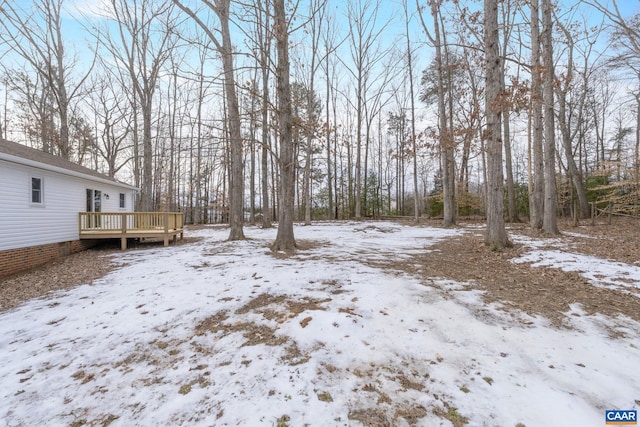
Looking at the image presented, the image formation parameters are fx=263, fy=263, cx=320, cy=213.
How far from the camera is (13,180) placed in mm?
7059

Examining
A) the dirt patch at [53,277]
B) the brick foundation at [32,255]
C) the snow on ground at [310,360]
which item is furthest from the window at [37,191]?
the snow on ground at [310,360]

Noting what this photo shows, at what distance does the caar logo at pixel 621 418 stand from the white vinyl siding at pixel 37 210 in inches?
430

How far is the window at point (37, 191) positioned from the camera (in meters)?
7.76

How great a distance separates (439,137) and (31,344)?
1167 cm

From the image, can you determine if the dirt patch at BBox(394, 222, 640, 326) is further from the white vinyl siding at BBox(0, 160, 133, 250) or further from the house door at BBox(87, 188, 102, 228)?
the house door at BBox(87, 188, 102, 228)

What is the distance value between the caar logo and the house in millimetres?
10910

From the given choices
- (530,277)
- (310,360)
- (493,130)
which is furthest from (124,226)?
(493,130)

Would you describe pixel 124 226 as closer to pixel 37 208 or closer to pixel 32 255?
pixel 37 208

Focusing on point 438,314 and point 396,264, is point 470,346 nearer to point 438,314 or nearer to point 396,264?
point 438,314

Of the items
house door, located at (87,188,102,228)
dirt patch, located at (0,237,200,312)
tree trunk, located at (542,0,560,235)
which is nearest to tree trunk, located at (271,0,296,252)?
dirt patch, located at (0,237,200,312)

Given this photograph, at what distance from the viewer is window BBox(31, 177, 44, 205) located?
7757mm

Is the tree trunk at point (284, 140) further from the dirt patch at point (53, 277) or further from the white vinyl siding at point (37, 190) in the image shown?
the white vinyl siding at point (37, 190)

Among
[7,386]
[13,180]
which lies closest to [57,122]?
[13,180]

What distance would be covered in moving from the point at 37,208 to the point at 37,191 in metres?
0.60
